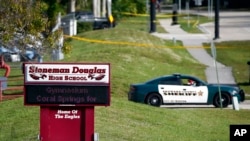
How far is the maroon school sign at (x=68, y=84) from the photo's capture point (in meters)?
16.3

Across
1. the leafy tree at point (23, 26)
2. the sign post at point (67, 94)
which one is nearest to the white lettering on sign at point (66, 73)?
the sign post at point (67, 94)

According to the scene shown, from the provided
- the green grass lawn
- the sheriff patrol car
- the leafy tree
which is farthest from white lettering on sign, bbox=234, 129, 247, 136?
the sheriff patrol car

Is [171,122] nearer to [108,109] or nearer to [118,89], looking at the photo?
[108,109]

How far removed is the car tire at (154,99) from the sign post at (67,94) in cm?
1485

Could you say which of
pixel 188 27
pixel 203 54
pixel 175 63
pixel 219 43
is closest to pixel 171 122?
pixel 175 63

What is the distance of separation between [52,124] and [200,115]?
426 inches

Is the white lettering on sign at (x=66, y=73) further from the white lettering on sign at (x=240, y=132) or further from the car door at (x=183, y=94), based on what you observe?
the car door at (x=183, y=94)

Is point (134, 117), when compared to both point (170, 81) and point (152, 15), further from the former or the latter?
point (152, 15)

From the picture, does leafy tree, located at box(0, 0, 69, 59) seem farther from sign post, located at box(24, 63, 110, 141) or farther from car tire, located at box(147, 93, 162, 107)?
car tire, located at box(147, 93, 162, 107)

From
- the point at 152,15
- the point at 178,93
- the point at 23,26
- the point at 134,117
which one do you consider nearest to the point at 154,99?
the point at 178,93

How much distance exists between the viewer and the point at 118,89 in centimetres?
3425

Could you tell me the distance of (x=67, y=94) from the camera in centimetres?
1634

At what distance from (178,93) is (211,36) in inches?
1173

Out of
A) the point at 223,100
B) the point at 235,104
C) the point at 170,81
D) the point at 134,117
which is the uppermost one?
the point at 134,117
